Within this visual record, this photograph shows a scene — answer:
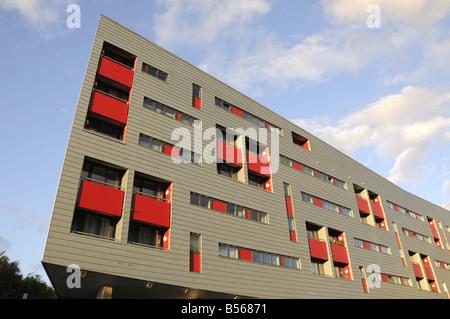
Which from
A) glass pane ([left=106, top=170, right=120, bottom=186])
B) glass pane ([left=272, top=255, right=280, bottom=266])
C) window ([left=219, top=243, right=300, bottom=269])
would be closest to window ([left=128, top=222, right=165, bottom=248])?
glass pane ([left=106, top=170, right=120, bottom=186])

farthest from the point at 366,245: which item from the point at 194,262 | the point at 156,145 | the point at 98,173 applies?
the point at 98,173

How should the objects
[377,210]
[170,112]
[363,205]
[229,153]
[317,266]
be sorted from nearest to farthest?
1. [170,112]
2. [229,153]
3. [317,266]
4. [363,205]
5. [377,210]

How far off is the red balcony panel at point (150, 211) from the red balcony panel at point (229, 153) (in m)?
8.81

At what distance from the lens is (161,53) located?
1251 inches

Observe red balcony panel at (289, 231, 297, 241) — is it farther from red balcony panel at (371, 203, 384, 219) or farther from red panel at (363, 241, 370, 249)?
red balcony panel at (371, 203, 384, 219)

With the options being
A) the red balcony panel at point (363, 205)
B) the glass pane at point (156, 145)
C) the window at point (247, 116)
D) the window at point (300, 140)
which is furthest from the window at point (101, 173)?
the red balcony panel at point (363, 205)

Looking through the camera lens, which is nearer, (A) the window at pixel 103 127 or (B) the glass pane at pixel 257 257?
(A) the window at pixel 103 127

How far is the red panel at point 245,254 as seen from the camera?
27.0m

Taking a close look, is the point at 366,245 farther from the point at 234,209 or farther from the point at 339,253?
the point at 234,209

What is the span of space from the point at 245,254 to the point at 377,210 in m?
30.5

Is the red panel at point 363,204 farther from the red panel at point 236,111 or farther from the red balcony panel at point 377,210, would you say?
the red panel at point 236,111

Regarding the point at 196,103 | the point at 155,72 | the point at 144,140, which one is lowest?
the point at 144,140

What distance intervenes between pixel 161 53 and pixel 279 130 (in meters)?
17.3

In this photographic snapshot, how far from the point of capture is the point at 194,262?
23953 mm
